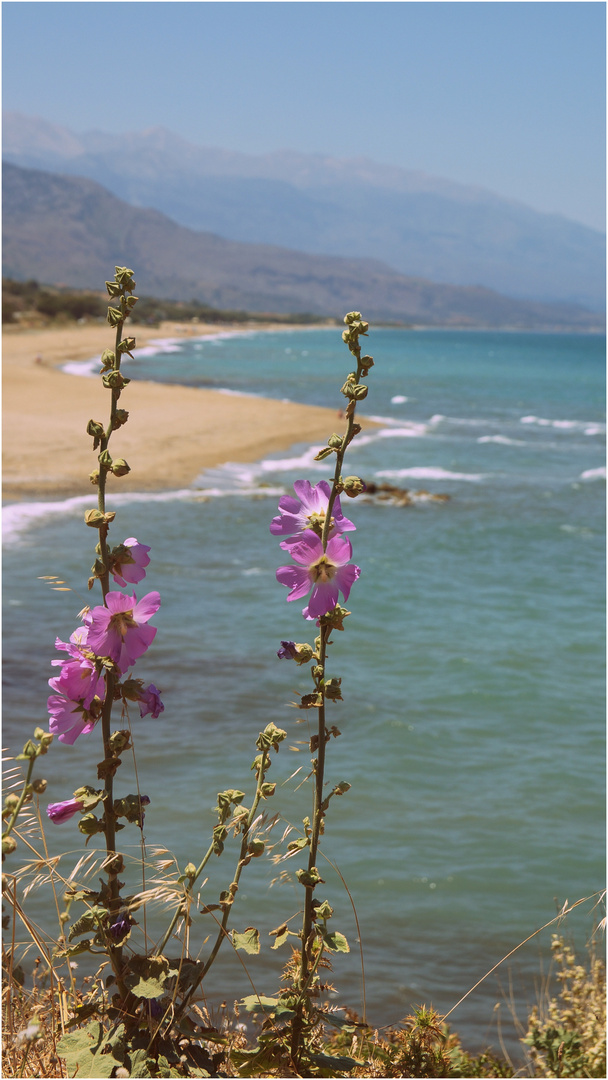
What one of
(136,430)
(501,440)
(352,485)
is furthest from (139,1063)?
(501,440)

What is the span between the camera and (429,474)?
22984 mm

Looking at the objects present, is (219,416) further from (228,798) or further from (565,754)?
(228,798)

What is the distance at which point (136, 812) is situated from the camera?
1715 millimetres

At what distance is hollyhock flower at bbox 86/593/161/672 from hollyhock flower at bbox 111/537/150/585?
57mm

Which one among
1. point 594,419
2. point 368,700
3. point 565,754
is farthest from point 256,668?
point 594,419

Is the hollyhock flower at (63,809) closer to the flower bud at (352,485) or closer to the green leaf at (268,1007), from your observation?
the green leaf at (268,1007)

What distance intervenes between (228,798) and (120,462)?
0.63 meters

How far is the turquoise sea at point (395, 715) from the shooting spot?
5562mm

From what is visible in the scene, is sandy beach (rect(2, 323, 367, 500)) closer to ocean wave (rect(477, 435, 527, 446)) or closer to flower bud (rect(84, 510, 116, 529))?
ocean wave (rect(477, 435, 527, 446))

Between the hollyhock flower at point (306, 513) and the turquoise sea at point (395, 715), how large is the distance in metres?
0.42

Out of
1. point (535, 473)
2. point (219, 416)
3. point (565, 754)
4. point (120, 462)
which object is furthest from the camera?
point (219, 416)

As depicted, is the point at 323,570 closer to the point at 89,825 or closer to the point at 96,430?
the point at 96,430

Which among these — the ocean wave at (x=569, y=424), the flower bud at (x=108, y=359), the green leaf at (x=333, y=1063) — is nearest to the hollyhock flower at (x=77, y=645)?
the flower bud at (x=108, y=359)

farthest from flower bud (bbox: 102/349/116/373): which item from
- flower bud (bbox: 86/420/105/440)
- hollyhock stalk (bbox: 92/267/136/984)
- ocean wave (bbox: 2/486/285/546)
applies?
ocean wave (bbox: 2/486/285/546)
